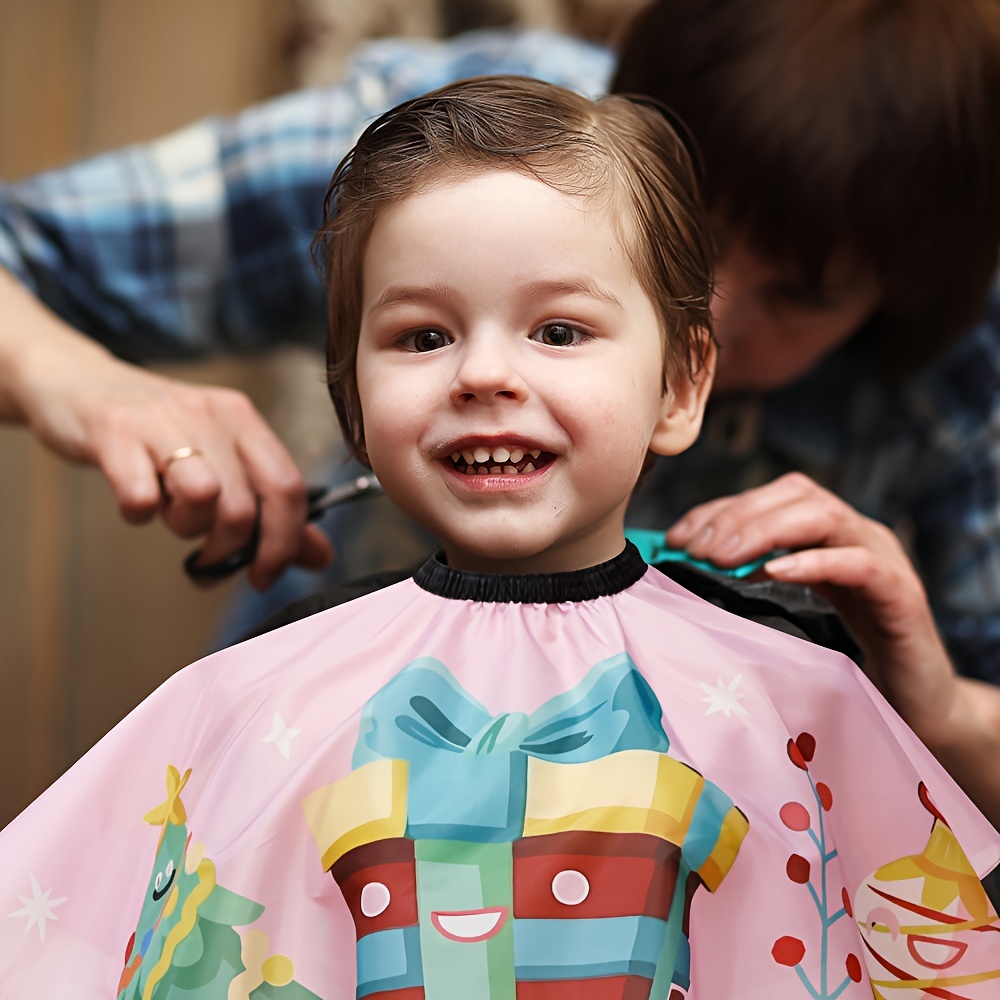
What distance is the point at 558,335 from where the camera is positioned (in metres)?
0.56

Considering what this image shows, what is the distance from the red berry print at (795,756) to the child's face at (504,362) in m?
0.15

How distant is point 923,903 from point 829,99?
1.90 ft

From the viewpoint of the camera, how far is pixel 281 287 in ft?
3.93

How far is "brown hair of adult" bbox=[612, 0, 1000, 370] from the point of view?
829 mm

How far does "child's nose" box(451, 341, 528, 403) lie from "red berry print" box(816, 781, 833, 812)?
0.24 metres

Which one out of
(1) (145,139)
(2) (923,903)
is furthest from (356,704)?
(1) (145,139)

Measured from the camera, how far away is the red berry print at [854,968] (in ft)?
1.63

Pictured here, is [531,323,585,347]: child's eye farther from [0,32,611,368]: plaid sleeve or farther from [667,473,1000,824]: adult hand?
[0,32,611,368]: plaid sleeve

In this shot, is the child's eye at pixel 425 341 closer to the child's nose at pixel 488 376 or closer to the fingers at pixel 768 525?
the child's nose at pixel 488 376

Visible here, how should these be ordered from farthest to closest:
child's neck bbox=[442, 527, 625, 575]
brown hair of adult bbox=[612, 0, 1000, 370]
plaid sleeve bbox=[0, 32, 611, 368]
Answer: plaid sleeve bbox=[0, 32, 611, 368], brown hair of adult bbox=[612, 0, 1000, 370], child's neck bbox=[442, 527, 625, 575]

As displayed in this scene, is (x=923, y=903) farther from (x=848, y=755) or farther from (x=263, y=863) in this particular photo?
(x=263, y=863)

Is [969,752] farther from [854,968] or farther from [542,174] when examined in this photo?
[542,174]

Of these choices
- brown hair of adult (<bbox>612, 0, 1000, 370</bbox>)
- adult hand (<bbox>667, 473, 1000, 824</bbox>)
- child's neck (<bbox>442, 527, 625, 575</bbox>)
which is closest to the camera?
child's neck (<bbox>442, 527, 625, 575</bbox>)

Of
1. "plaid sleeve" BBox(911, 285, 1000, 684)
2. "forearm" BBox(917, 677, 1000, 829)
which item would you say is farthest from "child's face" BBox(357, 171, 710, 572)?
"plaid sleeve" BBox(911, 285, 1000, 684)
